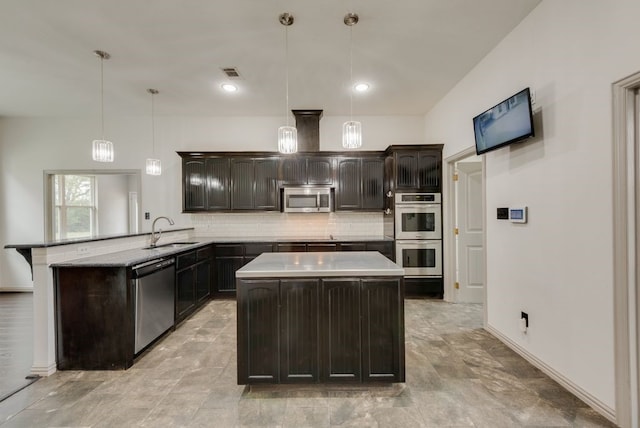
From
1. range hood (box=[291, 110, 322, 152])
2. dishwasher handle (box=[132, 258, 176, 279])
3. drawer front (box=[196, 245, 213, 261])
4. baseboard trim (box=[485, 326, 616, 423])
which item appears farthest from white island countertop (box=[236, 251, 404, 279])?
range hood (box=[291, 110, 322, 152])

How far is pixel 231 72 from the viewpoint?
349 centimetres

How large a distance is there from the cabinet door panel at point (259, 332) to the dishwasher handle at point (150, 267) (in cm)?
120

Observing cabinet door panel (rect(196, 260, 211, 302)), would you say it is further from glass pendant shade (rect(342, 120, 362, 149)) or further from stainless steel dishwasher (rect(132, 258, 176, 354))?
glass pendant shade (rect(342, 120, 362, 149))

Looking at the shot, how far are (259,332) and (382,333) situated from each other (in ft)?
2.94

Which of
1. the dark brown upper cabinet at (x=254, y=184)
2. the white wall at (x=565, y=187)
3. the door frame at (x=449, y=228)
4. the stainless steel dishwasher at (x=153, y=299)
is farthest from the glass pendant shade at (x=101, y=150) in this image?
the door frame at (x=449, y=228)

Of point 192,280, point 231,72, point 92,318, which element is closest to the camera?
point 92,318

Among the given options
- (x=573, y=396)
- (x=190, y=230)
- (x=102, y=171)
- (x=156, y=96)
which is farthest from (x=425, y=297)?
(x=102, y=171)

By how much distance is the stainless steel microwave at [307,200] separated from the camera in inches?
189

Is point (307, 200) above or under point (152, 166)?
under

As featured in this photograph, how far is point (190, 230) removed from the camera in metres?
5.00

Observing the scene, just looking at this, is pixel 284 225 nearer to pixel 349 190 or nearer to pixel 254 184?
pixel 254 184

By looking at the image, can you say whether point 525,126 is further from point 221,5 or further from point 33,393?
point 33,393

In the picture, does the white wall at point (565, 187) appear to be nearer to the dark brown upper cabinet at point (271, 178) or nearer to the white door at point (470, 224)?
the white door at point (470, 224)

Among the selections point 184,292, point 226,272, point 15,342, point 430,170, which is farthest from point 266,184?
point 15,342
